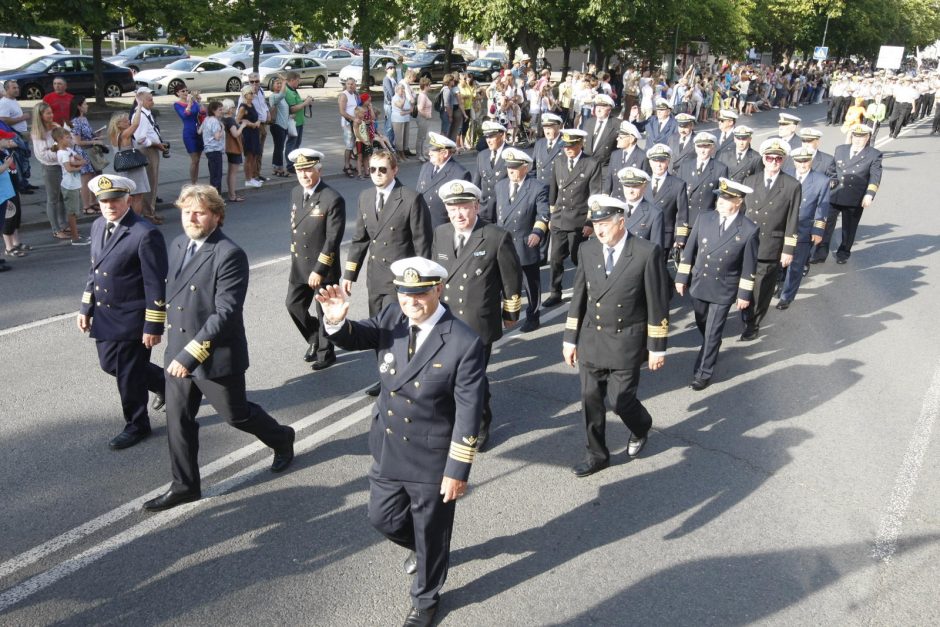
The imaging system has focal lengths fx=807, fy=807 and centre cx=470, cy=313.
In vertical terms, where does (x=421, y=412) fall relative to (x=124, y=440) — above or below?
above

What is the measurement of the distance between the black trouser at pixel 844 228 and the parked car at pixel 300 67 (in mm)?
25641

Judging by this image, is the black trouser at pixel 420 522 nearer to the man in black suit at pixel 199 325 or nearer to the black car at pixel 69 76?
the man in black suit at pixel 199 325

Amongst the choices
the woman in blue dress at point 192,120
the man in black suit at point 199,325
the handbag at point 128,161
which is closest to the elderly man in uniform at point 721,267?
the man in black suit at point 199,325

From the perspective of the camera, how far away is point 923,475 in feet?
19.5

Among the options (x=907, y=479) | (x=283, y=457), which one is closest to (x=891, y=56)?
(x=907, y=479)

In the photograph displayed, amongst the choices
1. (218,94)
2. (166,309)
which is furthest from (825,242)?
(218,94)

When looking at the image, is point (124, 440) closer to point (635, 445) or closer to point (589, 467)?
point (589, 467)

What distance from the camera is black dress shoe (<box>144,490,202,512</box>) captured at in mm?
5137

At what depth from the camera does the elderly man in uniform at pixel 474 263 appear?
591 cm

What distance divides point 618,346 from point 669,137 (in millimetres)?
7988

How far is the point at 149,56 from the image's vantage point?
32.8 meters

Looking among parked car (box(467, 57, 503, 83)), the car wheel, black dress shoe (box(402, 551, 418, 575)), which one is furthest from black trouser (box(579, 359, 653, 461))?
parked car (box(467, 57, 503, 83))

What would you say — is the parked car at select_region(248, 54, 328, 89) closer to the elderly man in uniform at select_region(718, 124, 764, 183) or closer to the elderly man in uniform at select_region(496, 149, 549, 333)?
the elderly man in uniform at select_region(718, 124, 764, 183)

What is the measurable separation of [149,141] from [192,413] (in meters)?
9.27
